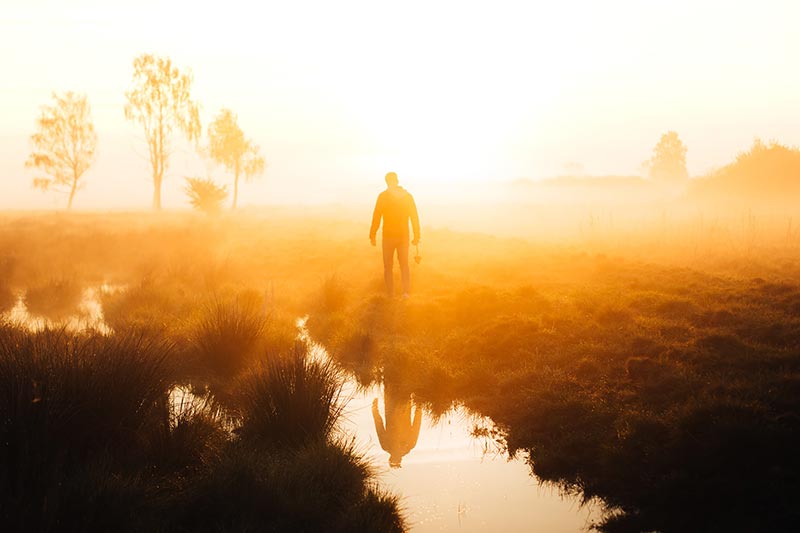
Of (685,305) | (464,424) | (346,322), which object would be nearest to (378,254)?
(346,322)

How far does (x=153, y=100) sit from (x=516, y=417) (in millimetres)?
49635

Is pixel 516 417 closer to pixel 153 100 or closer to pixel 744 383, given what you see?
pixel 744 383

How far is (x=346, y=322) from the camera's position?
11.0m

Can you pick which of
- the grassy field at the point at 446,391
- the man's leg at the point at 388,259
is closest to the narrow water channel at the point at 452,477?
the grassy field at the point at 446,391

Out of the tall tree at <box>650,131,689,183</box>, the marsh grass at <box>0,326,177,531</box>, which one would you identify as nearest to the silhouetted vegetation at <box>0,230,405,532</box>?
the marsh grass at <box>0,326,177,531</box>

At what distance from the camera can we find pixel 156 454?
15.4ft

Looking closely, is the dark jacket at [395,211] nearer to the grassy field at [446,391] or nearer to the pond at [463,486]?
the grassy field at [446,391]

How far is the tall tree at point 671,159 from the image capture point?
2987 inches

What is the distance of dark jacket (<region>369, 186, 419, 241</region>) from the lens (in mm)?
12234

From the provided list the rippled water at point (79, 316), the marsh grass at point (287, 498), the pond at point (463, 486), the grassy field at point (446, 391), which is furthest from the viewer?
the rippled water at point (79, 316)

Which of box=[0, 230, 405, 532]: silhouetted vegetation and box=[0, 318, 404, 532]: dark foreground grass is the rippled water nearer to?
box=[0, 230, 405, 532]: silhouetted vegetation

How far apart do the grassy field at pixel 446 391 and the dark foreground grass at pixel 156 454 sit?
18mm

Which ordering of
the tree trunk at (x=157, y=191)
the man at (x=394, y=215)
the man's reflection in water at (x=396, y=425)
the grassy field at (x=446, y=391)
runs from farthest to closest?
the tree trunk at (x=157, y=191)
the man at (x=394, y=215)
the man's reflection in water at (x=396, y=425)
the grassy field at (x=446, y=391)

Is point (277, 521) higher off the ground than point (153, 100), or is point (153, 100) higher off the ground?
point (153, 100)
